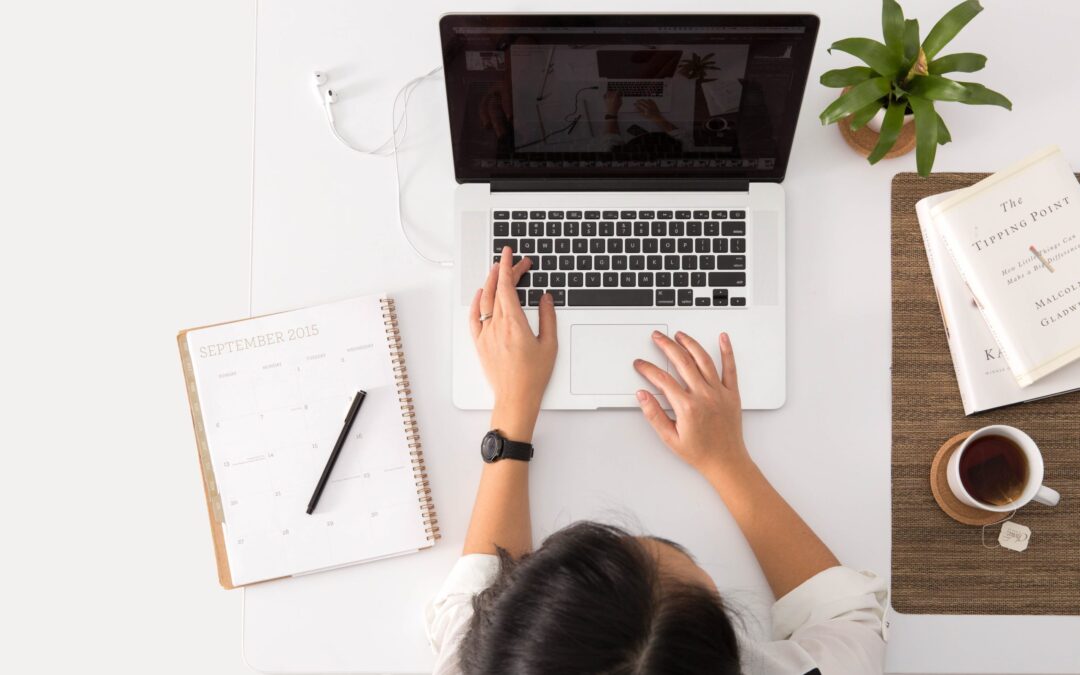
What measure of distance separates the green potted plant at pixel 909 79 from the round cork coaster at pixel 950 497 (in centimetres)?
29

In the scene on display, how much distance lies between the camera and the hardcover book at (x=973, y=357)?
29.6 inches

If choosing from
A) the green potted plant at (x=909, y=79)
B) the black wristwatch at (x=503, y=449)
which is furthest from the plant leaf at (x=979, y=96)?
the black wristwatch at (x=503, y=449)

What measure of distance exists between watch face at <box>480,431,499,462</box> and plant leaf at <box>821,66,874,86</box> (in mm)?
493

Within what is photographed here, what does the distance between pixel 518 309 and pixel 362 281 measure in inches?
7.5

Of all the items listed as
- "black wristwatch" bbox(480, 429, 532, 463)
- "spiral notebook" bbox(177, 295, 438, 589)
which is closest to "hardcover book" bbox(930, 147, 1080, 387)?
"black wristwatch" bbox(480, 429, 532, 463)

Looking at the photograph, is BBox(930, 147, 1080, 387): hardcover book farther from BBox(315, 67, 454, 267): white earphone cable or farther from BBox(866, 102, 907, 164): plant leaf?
BBox(315, 67, 454, 267): white earphone cable

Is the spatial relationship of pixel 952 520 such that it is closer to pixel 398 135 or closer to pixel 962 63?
pixel 962 63

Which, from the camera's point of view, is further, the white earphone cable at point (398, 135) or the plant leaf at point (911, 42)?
the white earphone cable at point (398, 135)

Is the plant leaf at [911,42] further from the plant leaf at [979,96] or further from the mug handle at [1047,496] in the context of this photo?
the mug handle at [1047,496]

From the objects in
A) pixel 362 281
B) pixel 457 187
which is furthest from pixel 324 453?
pixel 457 187

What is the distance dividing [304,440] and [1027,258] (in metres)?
0.80

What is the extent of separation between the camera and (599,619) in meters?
0.56

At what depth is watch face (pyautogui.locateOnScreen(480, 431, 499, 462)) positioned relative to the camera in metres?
0.76

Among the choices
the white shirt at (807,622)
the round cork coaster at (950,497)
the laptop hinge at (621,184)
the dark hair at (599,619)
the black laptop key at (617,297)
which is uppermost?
the laptop hinge at (621,184)
